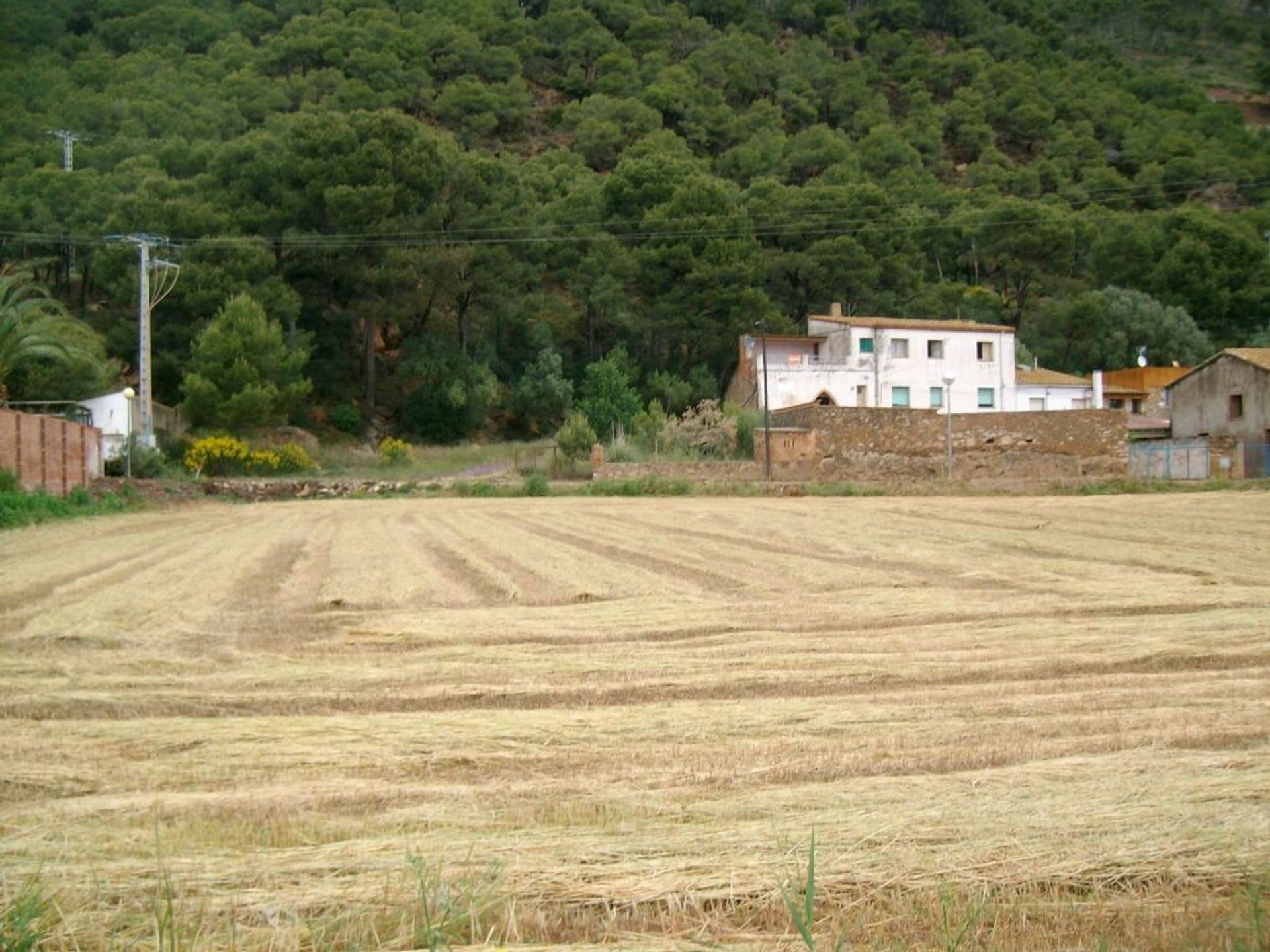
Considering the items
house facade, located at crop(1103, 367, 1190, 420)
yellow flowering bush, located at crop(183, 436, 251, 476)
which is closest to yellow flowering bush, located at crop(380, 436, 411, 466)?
yellow flowering bush, located at crop(183, 436, 251, 476)

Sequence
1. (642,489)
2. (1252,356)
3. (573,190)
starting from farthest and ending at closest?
(573,190) < (1252,356) < (642,489)

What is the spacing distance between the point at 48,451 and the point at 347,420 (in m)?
21.4

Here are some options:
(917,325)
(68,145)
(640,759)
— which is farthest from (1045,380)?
(68,145)

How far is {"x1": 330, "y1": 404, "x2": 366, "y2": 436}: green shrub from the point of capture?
4828cm

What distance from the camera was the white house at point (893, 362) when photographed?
162 ft

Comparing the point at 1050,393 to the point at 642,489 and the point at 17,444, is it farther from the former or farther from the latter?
the point at 17,444

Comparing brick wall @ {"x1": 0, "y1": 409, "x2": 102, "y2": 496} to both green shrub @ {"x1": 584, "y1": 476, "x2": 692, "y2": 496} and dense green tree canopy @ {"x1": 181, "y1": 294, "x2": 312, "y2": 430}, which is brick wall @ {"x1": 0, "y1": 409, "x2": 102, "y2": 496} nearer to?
dense green tree canopy @ {"x1": 181, "y1": 294, "x2": 312, "y2": 430}

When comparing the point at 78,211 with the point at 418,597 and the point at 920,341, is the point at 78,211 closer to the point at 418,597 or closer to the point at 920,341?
the point at 920,341

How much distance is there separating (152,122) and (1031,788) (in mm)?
72292

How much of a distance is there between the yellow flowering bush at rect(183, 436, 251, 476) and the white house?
22.7m

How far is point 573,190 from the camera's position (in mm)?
59344

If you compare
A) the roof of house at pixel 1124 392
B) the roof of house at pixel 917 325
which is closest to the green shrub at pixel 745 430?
the roof of house at pixel 917 325

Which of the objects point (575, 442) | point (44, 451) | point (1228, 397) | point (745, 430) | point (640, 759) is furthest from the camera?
point (1228, 397)

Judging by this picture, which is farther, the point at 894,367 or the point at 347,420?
the point at 894,367
